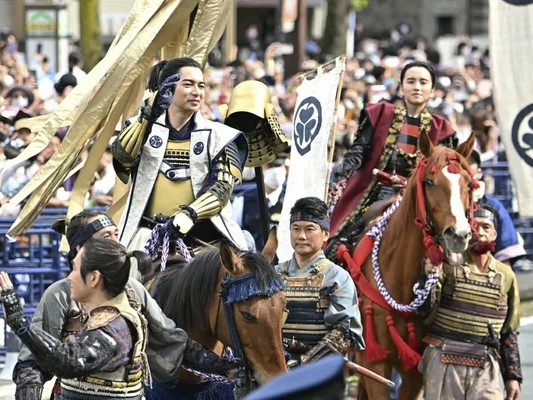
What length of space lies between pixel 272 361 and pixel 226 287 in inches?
16.6

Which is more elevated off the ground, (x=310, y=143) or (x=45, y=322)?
(x=310, y=143)

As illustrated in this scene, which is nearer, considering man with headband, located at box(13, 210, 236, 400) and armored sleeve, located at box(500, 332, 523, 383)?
man with headband, located at box(13, 210, 236, 400)

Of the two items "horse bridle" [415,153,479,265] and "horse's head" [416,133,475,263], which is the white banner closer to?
"horse's head" [416,133,475,263]

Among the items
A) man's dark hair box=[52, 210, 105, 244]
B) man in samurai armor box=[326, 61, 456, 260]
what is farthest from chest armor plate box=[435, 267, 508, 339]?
man's dark hair box=[52, 210, 105, 244]

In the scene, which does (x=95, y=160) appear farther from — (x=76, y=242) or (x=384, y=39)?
(x=384, y=39)

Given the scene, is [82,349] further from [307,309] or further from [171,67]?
[171,67]

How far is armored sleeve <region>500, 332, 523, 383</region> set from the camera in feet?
29.0

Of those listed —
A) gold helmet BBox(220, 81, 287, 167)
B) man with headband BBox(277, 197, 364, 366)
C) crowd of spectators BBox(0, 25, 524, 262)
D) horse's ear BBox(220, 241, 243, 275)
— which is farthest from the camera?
crowd of spectators BBox(0, 25, 524, 262)

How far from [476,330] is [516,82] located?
1531 mm

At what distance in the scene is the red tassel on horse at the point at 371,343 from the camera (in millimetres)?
9094

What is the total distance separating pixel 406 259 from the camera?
29.7 ft

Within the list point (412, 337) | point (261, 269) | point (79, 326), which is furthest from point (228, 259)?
point (412, 337)

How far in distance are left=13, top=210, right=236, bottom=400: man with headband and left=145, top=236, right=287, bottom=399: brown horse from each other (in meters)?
0.17

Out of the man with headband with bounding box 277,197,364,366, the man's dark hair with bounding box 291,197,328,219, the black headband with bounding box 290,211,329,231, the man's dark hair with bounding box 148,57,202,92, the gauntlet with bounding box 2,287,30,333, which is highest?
the man's dark hair with bounding box 148,57,202,92
